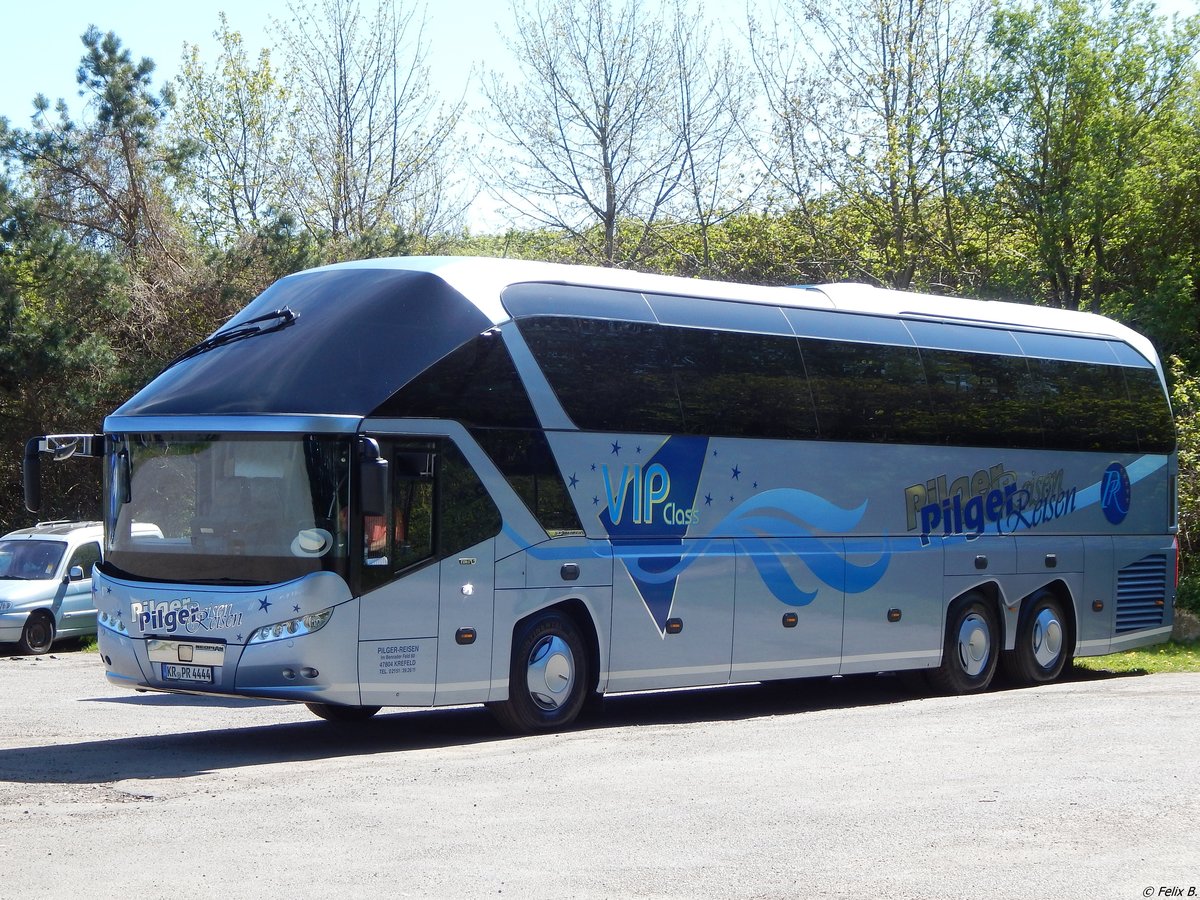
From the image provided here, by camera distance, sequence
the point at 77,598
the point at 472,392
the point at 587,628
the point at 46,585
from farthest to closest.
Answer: the point at 77,598 < the point at 46,585 < the point at 587,628 < the point at 472,392

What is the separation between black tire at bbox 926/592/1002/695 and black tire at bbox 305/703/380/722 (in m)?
6.36

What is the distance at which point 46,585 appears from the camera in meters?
22.7

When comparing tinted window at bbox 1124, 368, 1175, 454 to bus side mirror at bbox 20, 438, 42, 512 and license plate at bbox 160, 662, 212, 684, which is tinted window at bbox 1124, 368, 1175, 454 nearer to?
license plate at bbox 160, 662, 212, 684

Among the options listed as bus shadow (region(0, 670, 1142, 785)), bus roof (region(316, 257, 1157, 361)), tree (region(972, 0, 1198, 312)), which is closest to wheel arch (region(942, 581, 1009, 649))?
bus shadow (region(0, 670, 1142, 785))

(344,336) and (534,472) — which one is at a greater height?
(344,336)

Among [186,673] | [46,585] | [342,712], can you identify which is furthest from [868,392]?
[46,585]

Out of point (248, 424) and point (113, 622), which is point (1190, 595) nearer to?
point (248, 424)

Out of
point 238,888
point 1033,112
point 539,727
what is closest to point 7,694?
point 539,727

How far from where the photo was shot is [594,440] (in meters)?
12.5

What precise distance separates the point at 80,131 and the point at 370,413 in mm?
22654

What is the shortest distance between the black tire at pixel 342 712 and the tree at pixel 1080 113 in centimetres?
1861

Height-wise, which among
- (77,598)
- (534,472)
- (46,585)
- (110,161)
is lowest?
(77,598)

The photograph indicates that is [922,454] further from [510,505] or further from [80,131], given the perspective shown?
[80,131]

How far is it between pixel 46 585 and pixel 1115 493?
1567cm
